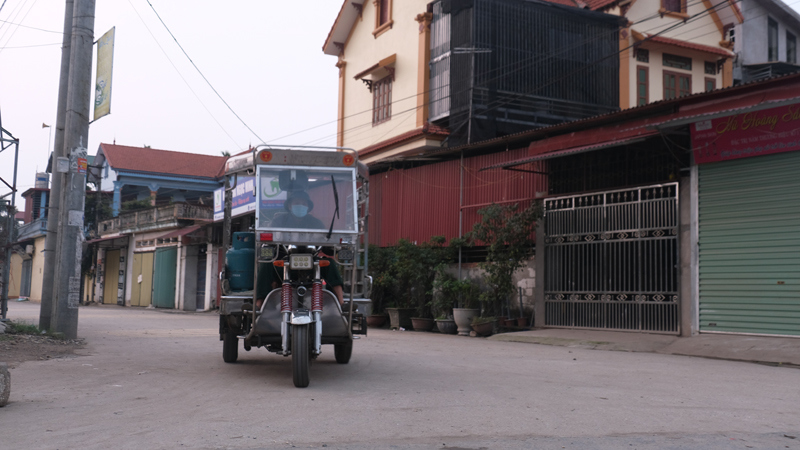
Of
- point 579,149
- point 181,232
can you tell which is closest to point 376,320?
point 579,149

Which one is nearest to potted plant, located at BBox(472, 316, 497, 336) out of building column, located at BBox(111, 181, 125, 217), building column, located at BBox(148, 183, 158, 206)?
building column, located at BBox(148, 183, 158, 206)

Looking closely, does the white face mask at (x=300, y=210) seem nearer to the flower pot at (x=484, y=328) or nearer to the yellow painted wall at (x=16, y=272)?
the flower pot at (x=484, y=328)

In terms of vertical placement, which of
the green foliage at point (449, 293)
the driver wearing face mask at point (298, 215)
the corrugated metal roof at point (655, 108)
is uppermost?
the corrugated metal roof at point (655, 108)

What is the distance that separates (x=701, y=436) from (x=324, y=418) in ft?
9.20

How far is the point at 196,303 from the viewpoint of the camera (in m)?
33.6

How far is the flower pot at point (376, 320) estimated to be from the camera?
20.3 meters

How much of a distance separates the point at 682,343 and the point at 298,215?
302 inches

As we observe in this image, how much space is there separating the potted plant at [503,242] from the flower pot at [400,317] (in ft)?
9.17

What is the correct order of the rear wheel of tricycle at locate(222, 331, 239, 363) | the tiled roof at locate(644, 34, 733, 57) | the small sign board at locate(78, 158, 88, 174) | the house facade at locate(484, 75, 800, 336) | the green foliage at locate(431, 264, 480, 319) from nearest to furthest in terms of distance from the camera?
the rear wheel of tricycle at locate(222, 331, 239, 363), the house facade at locate(484, 75, 800, 336), the small sign board at locate(78, 158, 88, 174), the green foliage at locate(431, 264, 480, 319), the tiled roof at locate(644, 34, 733, 57)

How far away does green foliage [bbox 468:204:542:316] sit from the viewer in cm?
1662

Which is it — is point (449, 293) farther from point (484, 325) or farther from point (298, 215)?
point (298, 215)

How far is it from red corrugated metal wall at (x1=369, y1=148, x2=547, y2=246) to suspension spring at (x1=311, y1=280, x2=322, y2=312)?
32.5 feet

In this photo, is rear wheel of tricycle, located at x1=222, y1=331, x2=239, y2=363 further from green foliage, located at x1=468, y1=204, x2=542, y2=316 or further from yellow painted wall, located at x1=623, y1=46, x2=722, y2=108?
yellow painted wall, located at x1=623, y1=46, x2=722, y2=108

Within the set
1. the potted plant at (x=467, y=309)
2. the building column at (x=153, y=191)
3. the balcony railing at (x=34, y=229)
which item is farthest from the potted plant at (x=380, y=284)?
the balcony railing at (x=34, y=229)
